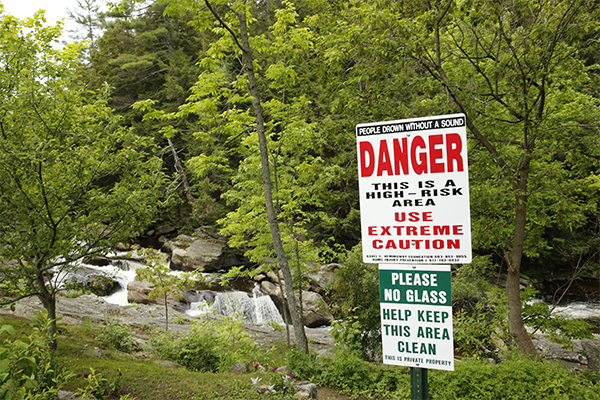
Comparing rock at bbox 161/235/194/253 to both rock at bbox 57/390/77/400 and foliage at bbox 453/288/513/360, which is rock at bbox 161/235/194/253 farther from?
rock at bbox 57/390/77/400

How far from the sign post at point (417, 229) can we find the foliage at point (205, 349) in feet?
17.1

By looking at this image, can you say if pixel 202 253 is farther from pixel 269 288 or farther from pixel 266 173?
pixel 266 173

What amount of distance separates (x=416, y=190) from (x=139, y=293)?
15267 mm

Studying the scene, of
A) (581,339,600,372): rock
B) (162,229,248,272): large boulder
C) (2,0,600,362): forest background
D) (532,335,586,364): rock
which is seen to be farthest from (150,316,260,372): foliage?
(162,229,248,272): large boulder

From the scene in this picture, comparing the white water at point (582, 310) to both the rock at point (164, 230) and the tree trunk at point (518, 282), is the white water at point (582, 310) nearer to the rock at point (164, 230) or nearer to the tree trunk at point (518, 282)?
the tree trunk at point (518, 282)

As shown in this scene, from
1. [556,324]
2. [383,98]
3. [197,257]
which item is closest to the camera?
[383,98]

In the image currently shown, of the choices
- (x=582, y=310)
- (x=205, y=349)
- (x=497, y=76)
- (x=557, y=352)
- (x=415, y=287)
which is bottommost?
(x=557, y=352)

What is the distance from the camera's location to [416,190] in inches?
88.1

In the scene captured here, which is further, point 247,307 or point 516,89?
point 247,307

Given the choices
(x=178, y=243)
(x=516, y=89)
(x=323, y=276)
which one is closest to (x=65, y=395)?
(x=516, y=89)

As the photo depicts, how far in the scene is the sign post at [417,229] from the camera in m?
2.15

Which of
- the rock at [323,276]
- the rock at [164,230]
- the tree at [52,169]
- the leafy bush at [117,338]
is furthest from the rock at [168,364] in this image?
the rock at [164,230]

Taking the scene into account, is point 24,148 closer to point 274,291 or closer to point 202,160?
point 202,160

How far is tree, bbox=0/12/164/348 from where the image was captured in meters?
5.00
